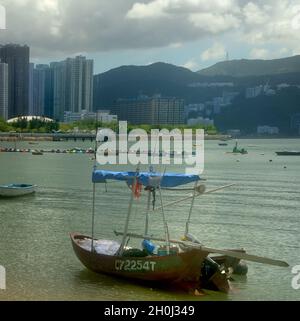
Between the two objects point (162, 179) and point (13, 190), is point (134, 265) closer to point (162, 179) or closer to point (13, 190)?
point (162, 179)

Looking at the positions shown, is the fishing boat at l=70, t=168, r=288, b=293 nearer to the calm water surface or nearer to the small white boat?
the calm water surface

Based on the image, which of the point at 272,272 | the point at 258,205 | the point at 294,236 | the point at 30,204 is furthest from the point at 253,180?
the point at 272,272

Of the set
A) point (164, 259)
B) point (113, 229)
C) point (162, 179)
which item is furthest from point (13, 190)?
point (164, 259)

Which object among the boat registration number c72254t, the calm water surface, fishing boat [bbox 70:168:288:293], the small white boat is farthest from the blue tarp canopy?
the small white boat

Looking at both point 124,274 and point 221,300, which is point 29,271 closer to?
point 124,274

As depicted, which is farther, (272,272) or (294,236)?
(294,236)
